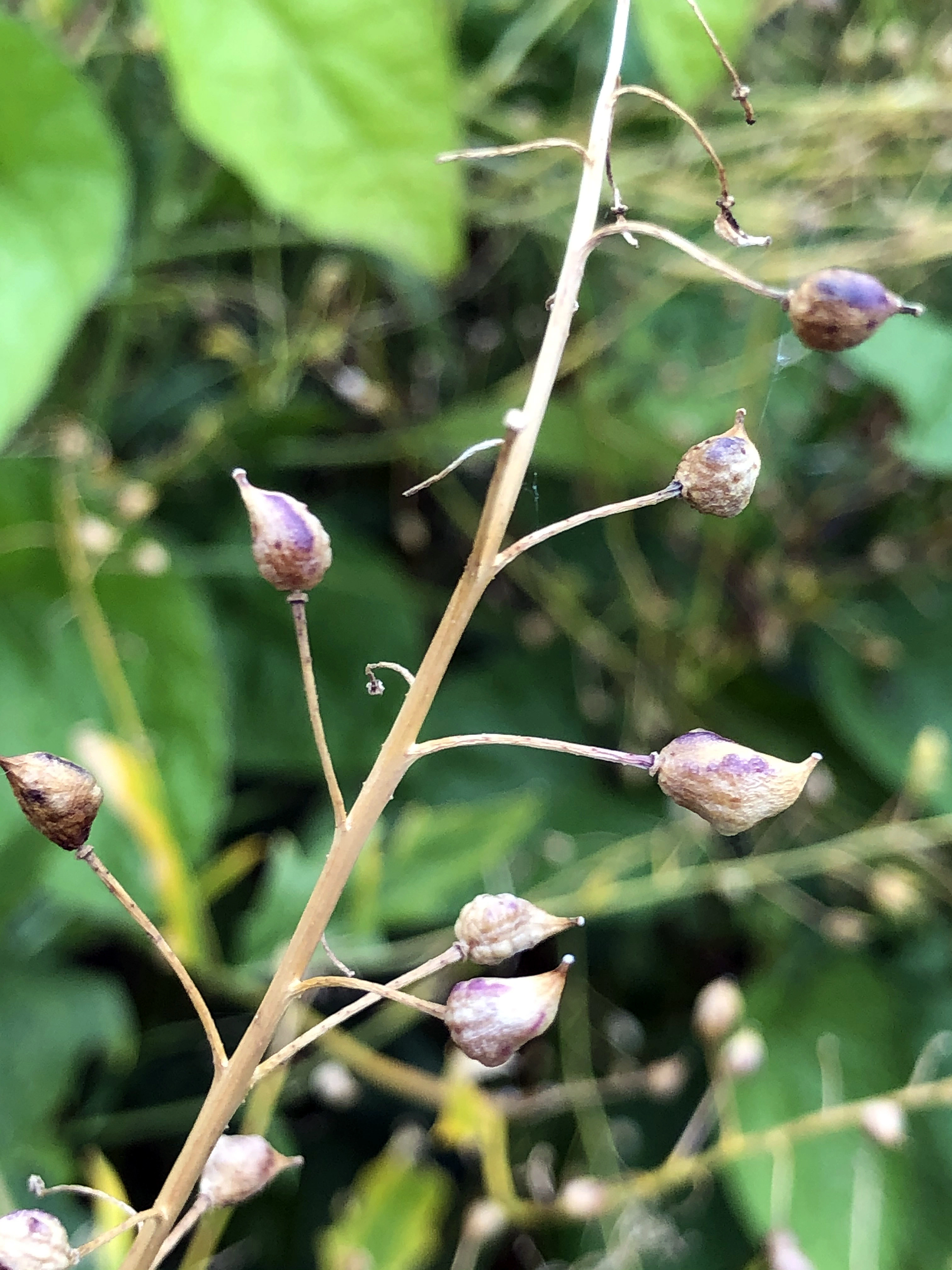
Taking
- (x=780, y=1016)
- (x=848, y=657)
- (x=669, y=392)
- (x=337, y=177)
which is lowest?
(x=780, y=1016)

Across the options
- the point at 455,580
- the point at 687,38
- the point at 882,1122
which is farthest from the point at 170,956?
the point at 455,580

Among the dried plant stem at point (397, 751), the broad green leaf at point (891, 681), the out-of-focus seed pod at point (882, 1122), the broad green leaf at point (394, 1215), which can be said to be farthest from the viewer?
the broad green leaf at point (891, 681)

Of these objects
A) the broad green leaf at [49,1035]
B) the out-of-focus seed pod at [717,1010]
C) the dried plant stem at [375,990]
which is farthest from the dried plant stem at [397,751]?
the broad green leaf at [49,1035]

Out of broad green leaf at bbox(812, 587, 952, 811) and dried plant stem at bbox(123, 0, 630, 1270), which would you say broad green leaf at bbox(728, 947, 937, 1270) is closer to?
broad green leaf at bbox(812, 587, 952, 811)

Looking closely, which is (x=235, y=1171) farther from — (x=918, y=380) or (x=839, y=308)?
(x=918, y=380)

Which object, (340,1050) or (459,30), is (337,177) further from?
(340,1050)

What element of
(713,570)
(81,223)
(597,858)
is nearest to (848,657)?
(713,570)

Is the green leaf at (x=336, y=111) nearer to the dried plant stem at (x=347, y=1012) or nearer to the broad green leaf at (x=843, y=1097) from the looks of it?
the dried plant stem at (x=347, y=1012)
